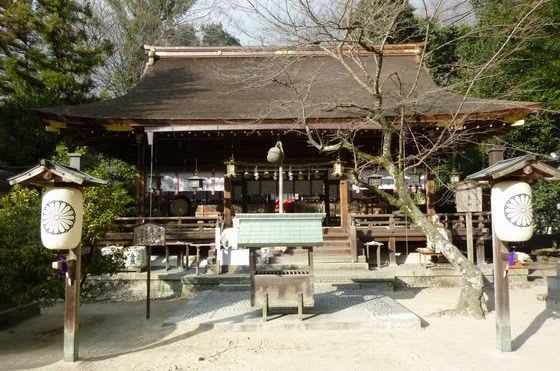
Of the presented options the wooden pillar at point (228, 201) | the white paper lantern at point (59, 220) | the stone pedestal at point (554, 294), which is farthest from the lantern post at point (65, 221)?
the stone pedestal at point (554, 294)

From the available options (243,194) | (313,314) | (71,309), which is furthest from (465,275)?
(243,194)

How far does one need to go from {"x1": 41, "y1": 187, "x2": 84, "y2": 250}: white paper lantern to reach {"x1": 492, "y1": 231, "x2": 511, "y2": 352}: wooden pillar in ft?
17.2

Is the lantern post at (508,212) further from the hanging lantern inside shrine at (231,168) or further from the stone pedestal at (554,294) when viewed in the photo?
the hanging lantern inside shrine at (231,168)

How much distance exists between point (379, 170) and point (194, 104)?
556cm

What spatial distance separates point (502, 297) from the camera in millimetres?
5496

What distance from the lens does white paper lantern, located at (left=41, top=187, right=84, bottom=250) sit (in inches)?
→ 208

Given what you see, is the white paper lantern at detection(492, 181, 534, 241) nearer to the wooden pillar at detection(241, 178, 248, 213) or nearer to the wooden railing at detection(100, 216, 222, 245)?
the wooden railing at detection(100, 216, 222, 245)

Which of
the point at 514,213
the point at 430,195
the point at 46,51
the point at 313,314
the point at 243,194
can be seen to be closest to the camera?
the point at 514,213

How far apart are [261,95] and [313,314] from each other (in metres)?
7.67

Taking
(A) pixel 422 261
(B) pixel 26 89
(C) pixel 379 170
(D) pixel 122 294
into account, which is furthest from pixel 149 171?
(B) pixel 26 89

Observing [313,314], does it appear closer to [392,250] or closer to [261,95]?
[392,250]

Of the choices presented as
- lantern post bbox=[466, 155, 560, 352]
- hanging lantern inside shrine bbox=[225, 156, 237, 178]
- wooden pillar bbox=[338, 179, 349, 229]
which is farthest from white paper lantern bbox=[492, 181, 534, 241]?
hanging lantern inside shrine bbox=[225, 156, 237, 178]

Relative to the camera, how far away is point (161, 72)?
1563cm

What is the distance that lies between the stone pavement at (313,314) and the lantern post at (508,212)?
1.37m
